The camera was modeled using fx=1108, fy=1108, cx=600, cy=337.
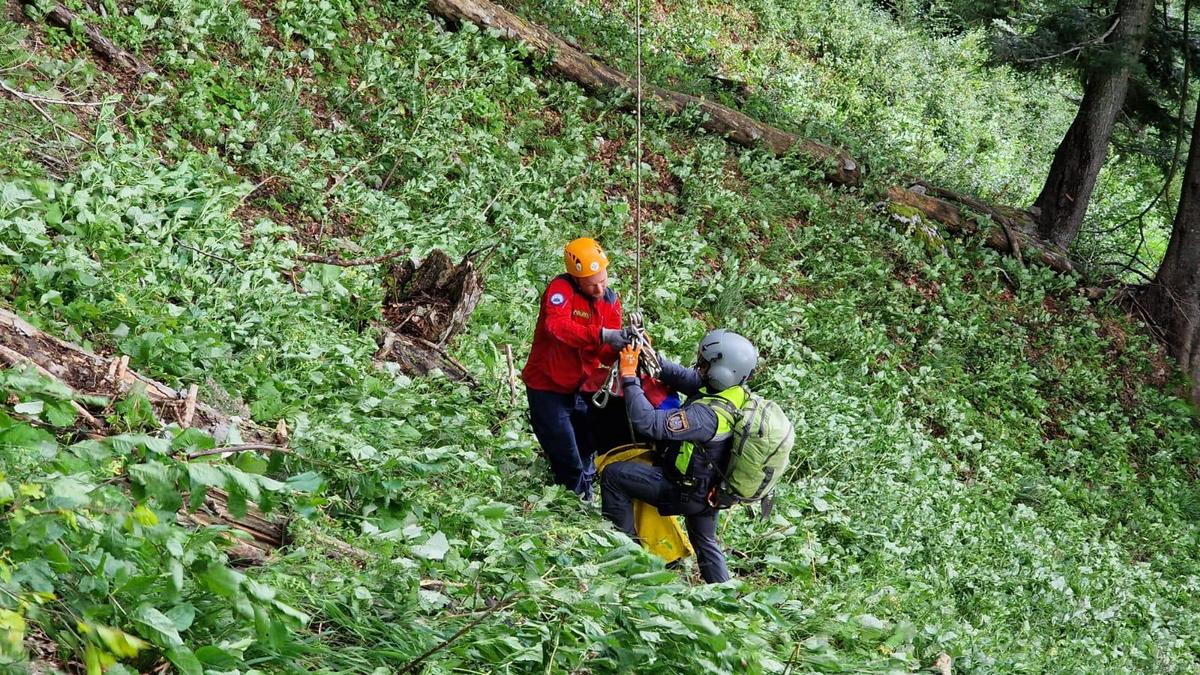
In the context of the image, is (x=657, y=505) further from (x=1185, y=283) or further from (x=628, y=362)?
(x=1185, y=283)

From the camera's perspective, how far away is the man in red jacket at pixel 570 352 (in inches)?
242

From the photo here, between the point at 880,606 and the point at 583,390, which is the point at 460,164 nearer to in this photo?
the point at 583,390

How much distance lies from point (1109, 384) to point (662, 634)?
→ 1132 cm

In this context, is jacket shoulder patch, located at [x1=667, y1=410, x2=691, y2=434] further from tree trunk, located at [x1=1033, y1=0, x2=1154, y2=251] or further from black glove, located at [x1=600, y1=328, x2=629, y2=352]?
tree trunk, located at [x1=1033, y1=0, x2=1154, y2=251]

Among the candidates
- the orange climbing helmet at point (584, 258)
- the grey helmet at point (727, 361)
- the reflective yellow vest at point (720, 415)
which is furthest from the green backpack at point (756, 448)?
the orange climbing helmet at point (584, 258)

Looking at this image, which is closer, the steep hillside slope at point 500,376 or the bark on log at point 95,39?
the steep hillside slope at point 500,376

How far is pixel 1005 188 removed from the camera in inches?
742

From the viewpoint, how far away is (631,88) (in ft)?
42.0

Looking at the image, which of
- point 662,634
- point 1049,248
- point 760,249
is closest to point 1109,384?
point 1049,248

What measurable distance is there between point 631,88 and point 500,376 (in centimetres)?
605

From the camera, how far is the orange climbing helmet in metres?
6.09

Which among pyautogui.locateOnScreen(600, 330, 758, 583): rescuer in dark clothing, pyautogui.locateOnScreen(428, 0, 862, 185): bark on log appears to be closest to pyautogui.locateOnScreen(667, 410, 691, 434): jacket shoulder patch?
pyautogui.locateOnScreen(600, 330, 758, 583): rescuer in dark clothing

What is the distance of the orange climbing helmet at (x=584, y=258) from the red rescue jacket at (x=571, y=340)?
15 cm

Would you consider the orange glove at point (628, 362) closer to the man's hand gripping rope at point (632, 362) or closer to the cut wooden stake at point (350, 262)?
the man's hand gripping rope at point (632, 362)
